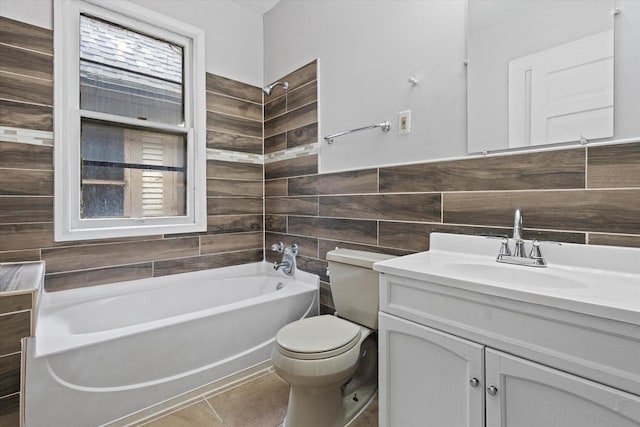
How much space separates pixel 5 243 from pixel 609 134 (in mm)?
→ 2920

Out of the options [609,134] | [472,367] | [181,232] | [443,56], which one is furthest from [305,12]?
[472,367]

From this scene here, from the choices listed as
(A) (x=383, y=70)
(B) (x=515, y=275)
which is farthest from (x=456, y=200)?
(A) (x=383, y=70)

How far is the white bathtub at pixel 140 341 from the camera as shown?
136 centimetres

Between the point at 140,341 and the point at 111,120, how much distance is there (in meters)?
1.50

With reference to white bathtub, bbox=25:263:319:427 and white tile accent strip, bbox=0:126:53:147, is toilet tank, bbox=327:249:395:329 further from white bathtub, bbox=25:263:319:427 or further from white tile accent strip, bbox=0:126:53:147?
white tile accent strip, bbox=0:126:53:147

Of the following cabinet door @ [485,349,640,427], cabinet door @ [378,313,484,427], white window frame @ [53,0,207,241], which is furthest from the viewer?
white window frame @ [53,0,207,241]

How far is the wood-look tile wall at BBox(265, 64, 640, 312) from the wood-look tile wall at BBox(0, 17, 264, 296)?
38 cm

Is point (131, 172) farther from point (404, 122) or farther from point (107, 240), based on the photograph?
point (404, 122)

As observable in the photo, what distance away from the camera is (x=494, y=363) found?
2.94ft

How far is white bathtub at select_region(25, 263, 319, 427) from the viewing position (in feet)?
4.47

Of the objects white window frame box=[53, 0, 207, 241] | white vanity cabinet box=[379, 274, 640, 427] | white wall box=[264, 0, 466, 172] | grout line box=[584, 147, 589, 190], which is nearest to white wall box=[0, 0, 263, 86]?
white window frame box=[53, 0, 207, 241]

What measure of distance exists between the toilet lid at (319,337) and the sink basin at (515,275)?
58cm

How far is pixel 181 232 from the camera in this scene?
2373 mm

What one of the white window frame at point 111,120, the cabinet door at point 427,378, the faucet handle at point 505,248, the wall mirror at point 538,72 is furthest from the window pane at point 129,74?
the faucet handle at point 505,248
